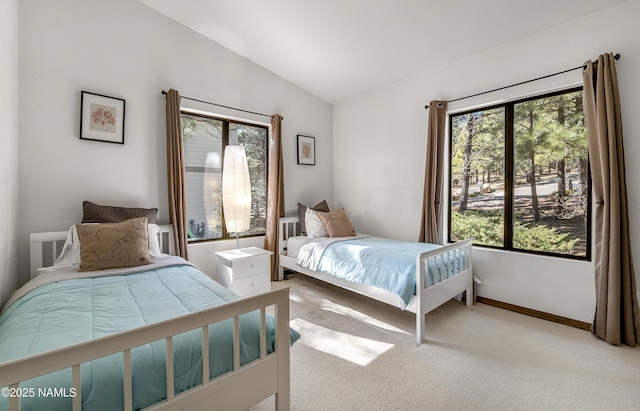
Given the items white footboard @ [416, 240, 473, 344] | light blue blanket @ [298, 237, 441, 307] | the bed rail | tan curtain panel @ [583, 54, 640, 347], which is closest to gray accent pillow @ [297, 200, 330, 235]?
the bed rail

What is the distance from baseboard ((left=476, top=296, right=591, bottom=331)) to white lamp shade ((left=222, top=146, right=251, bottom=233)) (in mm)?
2663

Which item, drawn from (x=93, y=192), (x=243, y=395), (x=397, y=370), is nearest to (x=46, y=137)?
(x=93, y=192)

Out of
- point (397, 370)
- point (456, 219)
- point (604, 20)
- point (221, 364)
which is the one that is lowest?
point (397, 370)

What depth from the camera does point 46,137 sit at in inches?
94.6

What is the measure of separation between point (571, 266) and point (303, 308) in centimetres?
244

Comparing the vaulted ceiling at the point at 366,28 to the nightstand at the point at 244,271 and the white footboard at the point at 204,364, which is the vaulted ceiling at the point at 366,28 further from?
the white footboard at the point at 204,364

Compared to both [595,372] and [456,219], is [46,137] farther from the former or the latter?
[595,372]

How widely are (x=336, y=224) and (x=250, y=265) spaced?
128 cm

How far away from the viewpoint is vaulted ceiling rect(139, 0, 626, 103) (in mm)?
2418

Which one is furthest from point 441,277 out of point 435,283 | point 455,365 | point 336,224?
point 336,224

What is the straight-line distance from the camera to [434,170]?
3264mm

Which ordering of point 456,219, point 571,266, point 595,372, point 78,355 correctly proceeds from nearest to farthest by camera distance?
point 78,355
point 595,372
point 571,266
point 456,219

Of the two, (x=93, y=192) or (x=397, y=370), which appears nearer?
(x=397, y=370)

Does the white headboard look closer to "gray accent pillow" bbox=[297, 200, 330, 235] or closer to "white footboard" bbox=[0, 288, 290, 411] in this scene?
"white footboard" bbox=[0, 288, 290, 411]
